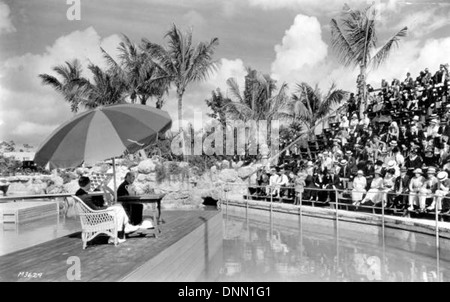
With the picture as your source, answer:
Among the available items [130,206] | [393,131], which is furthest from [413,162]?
[130,206]

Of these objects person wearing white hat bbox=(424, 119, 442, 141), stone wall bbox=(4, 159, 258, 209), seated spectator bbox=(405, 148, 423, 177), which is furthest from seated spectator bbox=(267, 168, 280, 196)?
person wearing white hat bbox=(424, 119, 442, 141)

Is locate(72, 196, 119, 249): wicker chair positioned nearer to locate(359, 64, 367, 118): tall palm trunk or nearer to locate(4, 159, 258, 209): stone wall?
locate(4, 159, 258, 209): stone wall

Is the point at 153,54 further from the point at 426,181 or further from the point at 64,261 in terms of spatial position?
the point at 64,261

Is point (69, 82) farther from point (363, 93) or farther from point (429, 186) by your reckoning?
point (429, 186)

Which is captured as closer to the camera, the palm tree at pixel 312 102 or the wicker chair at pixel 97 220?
the wicker chair at pixel 97 220

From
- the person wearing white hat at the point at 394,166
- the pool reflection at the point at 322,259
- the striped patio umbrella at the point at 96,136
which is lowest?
the pool reflection at the point at 322,259

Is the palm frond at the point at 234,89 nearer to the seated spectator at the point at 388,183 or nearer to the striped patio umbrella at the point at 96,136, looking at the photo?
the seated spectator at the point at 388,183

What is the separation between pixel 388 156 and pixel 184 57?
13.5m

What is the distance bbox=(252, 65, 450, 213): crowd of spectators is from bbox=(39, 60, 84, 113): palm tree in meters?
13.5

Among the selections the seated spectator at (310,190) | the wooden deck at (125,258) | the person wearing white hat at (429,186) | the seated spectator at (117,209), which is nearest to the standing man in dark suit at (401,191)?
the person wearing white hat at (429,186)

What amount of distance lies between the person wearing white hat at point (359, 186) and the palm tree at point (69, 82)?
19.1m

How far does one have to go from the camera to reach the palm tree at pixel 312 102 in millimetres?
26547

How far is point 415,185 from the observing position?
11664mm
